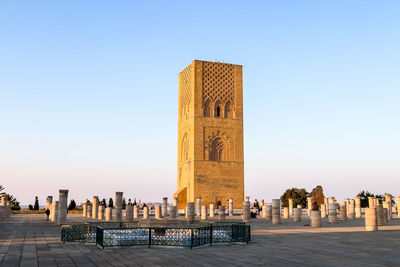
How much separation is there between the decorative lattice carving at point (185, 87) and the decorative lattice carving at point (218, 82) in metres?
1.51

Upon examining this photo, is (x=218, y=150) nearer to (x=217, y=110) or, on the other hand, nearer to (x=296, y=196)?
(x=217, y=110)

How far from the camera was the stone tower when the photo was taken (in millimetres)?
35688

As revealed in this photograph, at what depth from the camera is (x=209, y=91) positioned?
37031mm

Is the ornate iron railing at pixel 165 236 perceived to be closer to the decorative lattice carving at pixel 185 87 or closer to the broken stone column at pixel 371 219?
the broken stone column at pixel 371 219

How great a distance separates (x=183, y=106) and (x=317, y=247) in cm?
3138

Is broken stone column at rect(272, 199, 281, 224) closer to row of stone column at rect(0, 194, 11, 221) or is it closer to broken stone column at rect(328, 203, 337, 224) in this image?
broken stone column at rect(328, 203, 337, 224)

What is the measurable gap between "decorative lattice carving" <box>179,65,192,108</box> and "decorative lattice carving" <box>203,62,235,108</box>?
59.5 inches

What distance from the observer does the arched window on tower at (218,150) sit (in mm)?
36594

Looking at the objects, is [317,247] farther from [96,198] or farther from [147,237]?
[96,198]

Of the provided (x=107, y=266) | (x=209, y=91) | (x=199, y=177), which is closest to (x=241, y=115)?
(x=209, y=91)

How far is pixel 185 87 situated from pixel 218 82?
3382mm

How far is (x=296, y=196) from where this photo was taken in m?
40.3

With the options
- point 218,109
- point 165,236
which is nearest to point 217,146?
point 218,109

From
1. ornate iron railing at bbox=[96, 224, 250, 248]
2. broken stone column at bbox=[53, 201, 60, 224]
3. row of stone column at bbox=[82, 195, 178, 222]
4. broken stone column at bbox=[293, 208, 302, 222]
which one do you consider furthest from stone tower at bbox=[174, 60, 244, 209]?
ornate iron railing at bbox=[96, 224, 250, 248]
